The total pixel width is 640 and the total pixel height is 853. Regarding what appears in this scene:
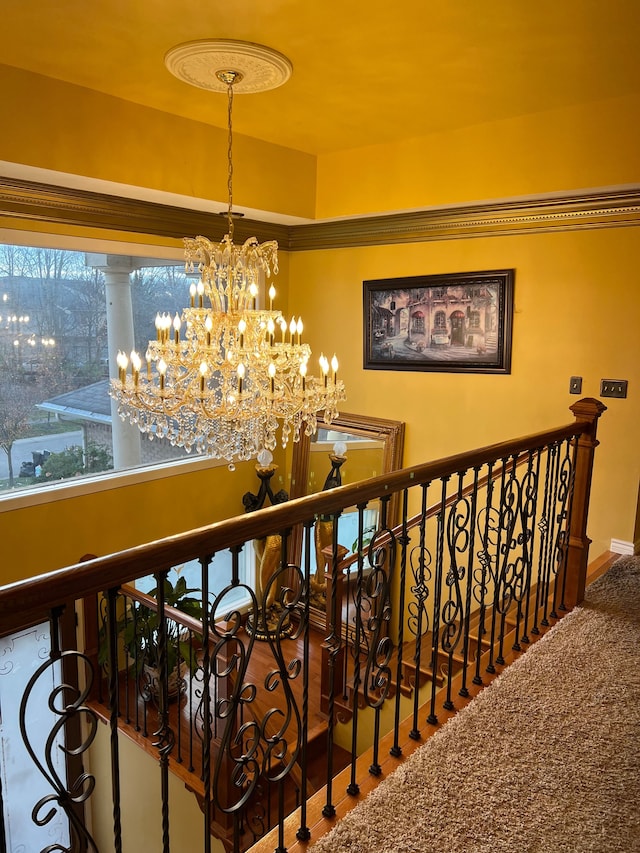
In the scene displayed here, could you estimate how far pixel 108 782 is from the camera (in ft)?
14.9

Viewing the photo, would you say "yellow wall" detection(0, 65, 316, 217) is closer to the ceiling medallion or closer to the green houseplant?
the ceiling medallion

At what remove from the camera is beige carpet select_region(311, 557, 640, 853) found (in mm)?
1688

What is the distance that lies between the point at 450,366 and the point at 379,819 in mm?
3422

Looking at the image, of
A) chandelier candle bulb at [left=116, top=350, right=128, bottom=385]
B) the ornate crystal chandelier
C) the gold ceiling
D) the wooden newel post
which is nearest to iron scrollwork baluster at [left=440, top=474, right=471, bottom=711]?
the wooden newel post

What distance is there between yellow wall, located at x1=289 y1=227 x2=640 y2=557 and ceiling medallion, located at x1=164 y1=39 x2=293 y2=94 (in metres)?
1.92

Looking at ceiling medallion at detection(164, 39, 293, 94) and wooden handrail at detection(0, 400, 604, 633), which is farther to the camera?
ceiling medallion at detection(164, 39, 293, 94)

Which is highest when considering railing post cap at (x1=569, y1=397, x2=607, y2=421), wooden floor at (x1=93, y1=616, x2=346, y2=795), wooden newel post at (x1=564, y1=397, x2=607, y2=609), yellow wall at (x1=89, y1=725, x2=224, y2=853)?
railing post cap at (x1=569, y1=397, x2=607, y2=421)

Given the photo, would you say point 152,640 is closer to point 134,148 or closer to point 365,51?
point 134,148

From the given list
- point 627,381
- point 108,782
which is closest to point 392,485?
point 627,381

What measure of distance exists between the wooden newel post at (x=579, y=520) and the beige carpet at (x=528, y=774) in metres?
0.47

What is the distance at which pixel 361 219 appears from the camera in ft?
16.4

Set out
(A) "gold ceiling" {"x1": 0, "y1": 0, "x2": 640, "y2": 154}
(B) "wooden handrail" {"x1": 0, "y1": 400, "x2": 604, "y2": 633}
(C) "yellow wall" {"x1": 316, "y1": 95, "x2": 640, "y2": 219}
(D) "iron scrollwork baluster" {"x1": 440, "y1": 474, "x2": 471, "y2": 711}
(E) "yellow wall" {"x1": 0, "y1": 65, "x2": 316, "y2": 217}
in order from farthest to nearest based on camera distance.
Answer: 1. (C) "yellow wall" {"x1": 316, "y1": 95, "x2": 640, "y2": 219}
2. (E) "yellow wall" {"x1": 0, "y1": 65, "x2": 316, "y2": 217}
3. (A) "gold ceiling" {"x1": 0, "y1": 0, "x2": 640, "y2": 154}
4. (D) "iron scrollwork baluster" {"x1": 440, "y1": 474, "x2": 471, "y2": 711}
5. (B) "wooden handrail" {"x1": 0, "y1": 400, "x2": 604, "y2": 633}

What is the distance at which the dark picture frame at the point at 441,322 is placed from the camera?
4371 millimetres

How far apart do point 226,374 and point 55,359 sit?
1894mm
